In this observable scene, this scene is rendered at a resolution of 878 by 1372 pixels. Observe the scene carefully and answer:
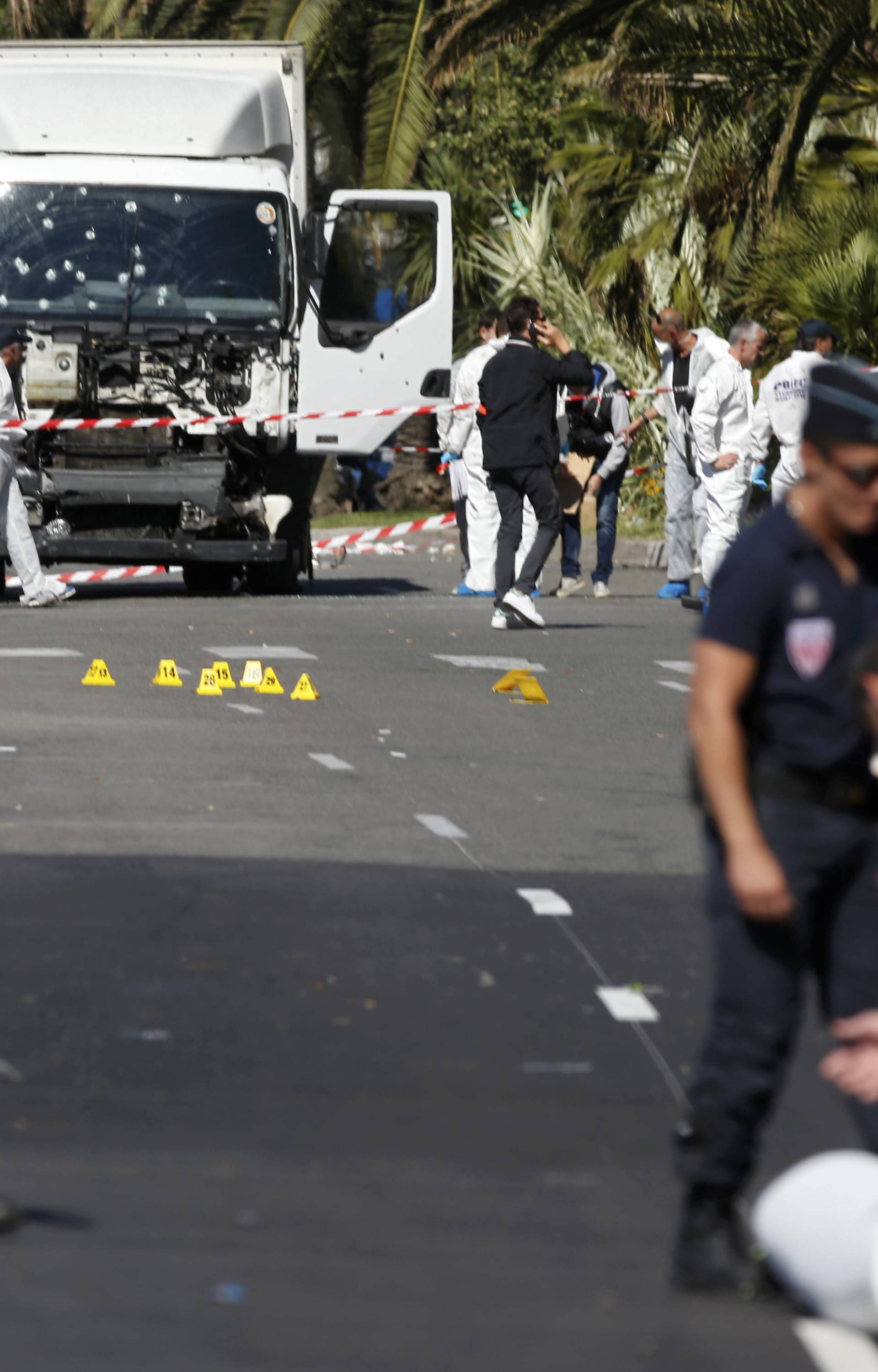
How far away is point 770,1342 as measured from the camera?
4109mm

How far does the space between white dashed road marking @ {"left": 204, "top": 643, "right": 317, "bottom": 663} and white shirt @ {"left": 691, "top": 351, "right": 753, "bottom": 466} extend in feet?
11.8

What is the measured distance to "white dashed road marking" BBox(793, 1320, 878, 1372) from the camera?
3.99 meters

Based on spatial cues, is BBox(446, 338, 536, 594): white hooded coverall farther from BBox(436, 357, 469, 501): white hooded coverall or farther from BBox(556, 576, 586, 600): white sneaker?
BBox(556, 576, 586, 600): white sneaker

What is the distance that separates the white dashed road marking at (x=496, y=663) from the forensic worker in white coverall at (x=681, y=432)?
3381 mm

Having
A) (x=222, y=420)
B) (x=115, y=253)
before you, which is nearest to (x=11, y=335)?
(x=115, y=253)

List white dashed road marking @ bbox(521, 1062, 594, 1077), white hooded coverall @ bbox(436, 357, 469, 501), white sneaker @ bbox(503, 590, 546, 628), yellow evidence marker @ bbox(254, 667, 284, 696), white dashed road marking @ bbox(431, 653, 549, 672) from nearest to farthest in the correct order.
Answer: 1. white dashed road marking @ bbox(521, 1062, 594, 1077)
2. yellow evidence marker @ bbox(254, 667, 284, 696)
3. white dashed road marking @ bbox(431, 653, 549, 672)
4. white sneaker @ bbox(503, 590, 546, 628)
5. white hooded coverall @ bbox(436, 357, 469, 501)

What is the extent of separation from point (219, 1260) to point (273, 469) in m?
15.1

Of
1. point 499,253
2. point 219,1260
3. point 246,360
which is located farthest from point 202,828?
point 499,253

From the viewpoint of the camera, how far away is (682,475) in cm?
2003

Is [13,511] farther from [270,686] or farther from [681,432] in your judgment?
[270,686]

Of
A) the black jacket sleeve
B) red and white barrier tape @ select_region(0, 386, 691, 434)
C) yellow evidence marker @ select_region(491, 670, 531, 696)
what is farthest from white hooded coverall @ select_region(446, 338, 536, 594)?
yellow evidence marker @ select_region(491, 670, 531, 696)

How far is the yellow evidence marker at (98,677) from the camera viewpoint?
1333cm

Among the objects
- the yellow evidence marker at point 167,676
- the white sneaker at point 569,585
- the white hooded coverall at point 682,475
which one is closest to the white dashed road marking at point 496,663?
the yellow evidence marker at point 167,676

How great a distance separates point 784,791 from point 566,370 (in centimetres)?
1270
